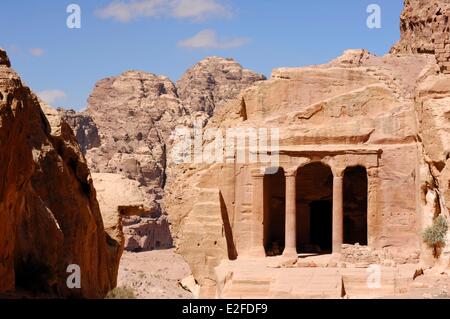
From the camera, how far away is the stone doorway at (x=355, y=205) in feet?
145

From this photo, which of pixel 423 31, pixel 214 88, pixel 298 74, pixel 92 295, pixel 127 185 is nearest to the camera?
pixel 92 295

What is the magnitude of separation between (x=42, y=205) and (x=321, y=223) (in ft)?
80.0

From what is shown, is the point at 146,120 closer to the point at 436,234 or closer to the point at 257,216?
the point at 257,216

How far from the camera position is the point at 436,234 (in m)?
33.8

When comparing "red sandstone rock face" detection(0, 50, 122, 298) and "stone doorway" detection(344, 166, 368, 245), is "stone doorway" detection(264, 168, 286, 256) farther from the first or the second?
"red sandstone rock face" detection(0, 50, 122, 298)

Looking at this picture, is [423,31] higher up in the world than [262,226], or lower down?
higher up

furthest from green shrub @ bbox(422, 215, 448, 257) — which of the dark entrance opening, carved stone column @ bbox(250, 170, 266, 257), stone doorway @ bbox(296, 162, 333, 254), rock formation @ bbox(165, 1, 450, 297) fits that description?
the dark entrance opening

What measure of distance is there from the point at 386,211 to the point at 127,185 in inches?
444

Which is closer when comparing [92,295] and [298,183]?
[92,295]

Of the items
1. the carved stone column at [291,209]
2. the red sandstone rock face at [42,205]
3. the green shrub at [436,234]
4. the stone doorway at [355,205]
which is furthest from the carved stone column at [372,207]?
the red sandstone rock face at [42,205]

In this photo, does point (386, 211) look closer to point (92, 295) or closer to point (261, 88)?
point (261, 88)

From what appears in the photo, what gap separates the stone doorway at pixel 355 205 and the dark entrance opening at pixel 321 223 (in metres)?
2.11

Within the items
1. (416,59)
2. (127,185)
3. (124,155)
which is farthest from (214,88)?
(127,185)

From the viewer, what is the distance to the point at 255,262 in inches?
1531
